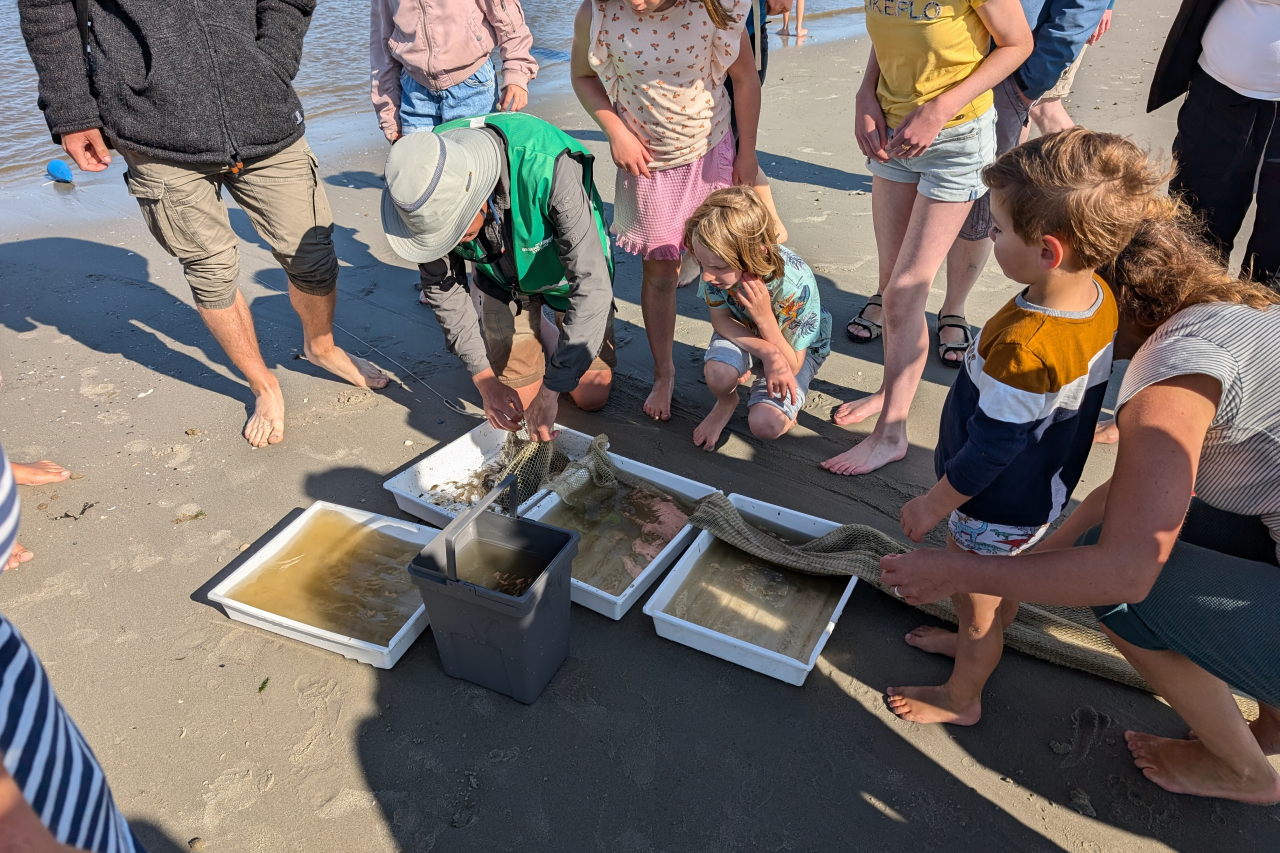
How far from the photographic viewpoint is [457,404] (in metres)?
3.51

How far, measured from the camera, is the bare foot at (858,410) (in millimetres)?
3307

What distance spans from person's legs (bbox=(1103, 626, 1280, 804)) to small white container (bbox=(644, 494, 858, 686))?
713 millimetres

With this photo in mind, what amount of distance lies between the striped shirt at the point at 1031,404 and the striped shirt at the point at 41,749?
61.7 inches

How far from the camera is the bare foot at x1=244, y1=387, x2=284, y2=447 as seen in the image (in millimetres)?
3246

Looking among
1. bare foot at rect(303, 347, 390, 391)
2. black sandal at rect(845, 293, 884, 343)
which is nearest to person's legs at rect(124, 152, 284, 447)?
bare foot at rect(303, 347, 390, 391)

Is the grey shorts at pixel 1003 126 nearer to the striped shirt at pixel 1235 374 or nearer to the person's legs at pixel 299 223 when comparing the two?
the striped shirt at pixel 1235 374

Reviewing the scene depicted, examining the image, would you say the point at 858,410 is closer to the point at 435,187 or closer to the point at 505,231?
the point at 505,231

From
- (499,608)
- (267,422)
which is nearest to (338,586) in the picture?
(499,608)

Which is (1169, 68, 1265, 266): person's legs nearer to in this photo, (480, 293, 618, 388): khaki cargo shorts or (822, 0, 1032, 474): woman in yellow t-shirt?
(822, 0, 1032, 474): woman in yellow t-shirt

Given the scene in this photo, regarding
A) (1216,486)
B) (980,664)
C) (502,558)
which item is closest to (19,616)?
(502,558)

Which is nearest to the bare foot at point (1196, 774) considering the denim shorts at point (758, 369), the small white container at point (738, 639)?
the small white container at point (738, 639)

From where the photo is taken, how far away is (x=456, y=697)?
2215 millimetres

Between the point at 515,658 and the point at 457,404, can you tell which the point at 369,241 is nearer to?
the point at 457,404

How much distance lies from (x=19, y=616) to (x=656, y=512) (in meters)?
1.99
